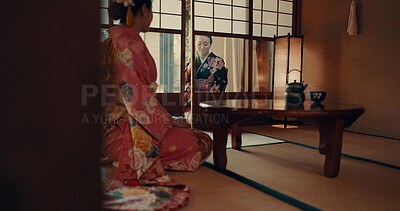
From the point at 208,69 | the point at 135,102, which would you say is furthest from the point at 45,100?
the point at 208,69

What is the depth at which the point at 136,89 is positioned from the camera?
2.17 meters

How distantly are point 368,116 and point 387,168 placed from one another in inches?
84.8

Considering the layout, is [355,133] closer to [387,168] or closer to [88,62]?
[387,168]

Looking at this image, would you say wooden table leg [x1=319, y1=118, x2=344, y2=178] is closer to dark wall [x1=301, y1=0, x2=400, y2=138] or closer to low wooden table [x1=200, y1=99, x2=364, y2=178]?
low wooden table [x1=200, y1=99, x2=364, y2=178]

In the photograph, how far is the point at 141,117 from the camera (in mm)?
2176

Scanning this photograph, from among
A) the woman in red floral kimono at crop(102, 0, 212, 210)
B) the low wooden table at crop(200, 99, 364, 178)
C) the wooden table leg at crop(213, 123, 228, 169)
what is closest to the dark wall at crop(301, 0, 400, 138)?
the low wooden table at crop(200, 99, 364, 178)

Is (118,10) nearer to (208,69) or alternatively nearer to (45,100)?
(45,100)

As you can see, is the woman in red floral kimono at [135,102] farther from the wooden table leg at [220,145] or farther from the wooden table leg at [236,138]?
the wooden table leg at [236,138]

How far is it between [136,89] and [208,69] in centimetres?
333

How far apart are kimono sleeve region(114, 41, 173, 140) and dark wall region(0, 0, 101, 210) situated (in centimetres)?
168

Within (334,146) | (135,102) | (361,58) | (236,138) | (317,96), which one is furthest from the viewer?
(361,58)

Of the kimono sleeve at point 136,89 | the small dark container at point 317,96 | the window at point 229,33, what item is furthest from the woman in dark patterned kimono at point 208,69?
the kimono sleeve at point 136,89

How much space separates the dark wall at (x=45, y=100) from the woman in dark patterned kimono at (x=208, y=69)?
4.77 metres

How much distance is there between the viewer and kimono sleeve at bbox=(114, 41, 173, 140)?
2.16 meters
